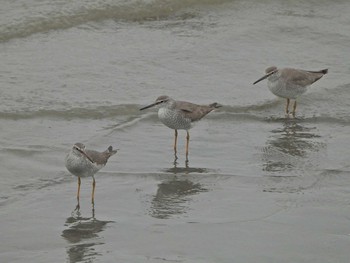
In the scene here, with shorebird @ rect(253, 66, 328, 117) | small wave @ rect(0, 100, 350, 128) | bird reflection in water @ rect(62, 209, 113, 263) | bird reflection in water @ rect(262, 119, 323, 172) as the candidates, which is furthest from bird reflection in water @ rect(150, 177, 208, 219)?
shorebird @ rect(253, 66, 328, 117)

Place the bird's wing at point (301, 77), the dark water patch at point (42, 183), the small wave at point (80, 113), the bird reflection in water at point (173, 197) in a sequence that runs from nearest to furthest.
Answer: the bird reflection in water at point (173, 197)
the dark water patch at point (42, 183)
the small wave at point (80, 113)
the bird's wing at point (301, 77)

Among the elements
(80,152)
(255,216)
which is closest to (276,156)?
(255,216)

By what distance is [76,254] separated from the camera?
287 inches

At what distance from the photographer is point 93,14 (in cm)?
1563

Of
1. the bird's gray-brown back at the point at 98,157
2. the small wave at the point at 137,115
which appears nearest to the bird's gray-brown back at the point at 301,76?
the small wave at the point at 137,115

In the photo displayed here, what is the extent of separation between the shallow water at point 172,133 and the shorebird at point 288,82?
10.8 inches

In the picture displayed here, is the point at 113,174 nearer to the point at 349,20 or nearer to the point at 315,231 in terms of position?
the point at 315,231

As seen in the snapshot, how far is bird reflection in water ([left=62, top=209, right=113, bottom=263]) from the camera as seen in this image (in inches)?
286

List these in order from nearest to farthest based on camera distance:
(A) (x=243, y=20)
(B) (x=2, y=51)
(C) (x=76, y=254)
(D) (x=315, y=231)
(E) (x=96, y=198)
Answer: (C) (x=76, y=254), (D) (x=315, y=231), (E) (x=96, y=198), (B) (x=2, y=51), (A) (x=243, y=20)

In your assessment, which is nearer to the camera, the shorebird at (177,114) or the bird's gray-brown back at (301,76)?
the shorebird at (177,114)

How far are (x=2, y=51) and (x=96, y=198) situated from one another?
5.70 metres

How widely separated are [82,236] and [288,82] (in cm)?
529

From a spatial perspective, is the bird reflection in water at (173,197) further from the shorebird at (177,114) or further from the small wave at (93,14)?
the small wave at (93,14)

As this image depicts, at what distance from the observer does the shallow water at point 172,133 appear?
7.70m
